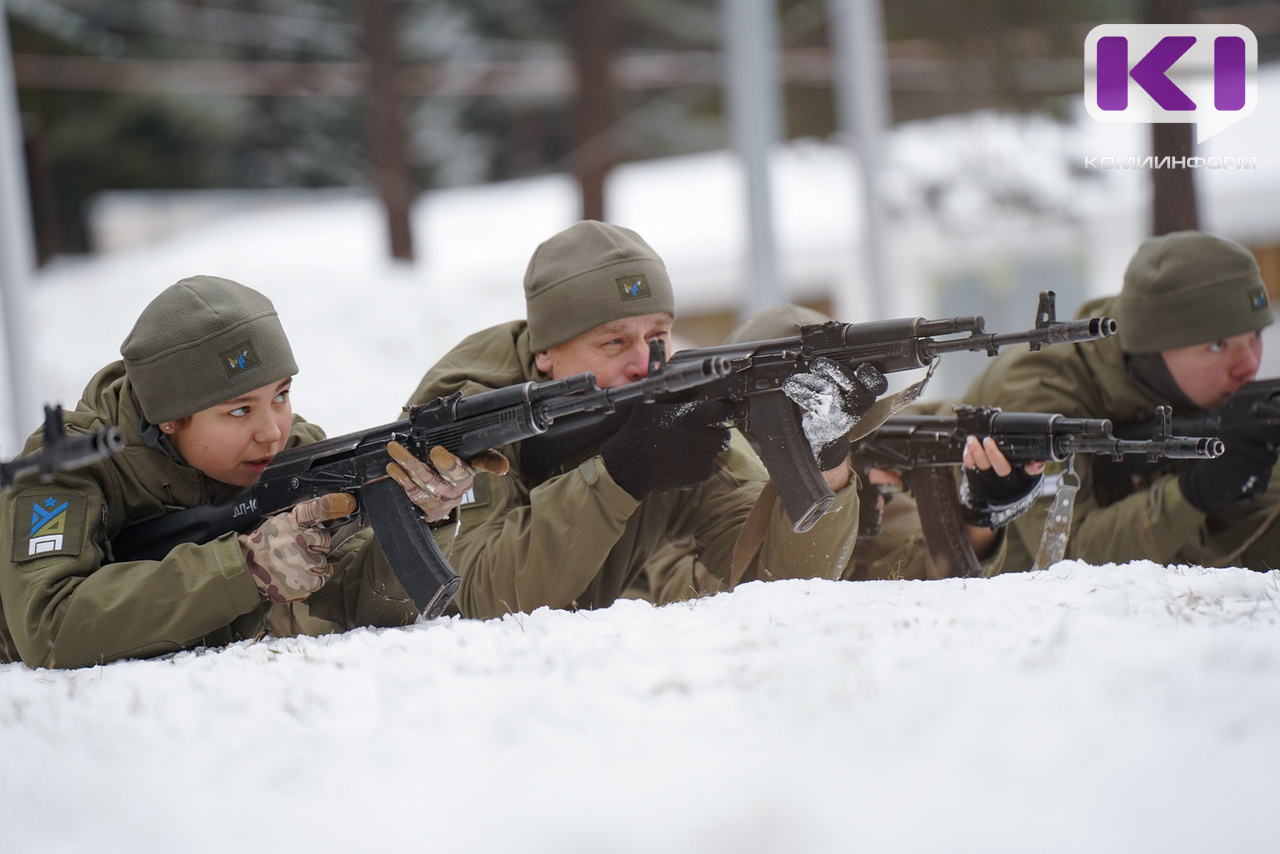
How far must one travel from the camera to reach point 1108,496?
4133 millimetres

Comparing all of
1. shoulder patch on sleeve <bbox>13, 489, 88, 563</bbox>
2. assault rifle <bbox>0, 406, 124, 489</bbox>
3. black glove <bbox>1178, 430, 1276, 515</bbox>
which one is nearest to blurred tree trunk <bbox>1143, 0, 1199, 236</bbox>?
black glove <bbox>1178, 430, 1276, 515</bbox>

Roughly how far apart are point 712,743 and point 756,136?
18.0ft

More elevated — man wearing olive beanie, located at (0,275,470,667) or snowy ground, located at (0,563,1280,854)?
man wearing olive beanie, located at (0,275,470,667)

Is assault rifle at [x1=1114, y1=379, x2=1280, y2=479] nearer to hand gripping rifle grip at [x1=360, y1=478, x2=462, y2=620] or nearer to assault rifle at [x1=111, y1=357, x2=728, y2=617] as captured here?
assault rifle at [x1=111, y1=357, x2=728, y2=617]

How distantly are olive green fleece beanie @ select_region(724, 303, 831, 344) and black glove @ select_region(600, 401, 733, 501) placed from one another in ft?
3.68

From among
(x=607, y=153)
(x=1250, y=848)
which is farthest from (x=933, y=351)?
(x=607, y=153)

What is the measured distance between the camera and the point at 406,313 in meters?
6.94

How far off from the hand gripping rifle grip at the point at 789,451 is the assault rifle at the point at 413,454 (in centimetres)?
30

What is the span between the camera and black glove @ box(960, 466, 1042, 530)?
144 inches

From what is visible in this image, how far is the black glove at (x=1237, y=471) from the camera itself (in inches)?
142

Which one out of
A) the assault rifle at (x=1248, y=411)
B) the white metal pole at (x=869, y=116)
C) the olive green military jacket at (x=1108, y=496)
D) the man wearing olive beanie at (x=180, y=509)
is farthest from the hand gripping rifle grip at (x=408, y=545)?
the white metal pole at (x=869, y=116)

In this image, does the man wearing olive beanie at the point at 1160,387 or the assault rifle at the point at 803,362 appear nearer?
the assault rifle at the point at 803,362

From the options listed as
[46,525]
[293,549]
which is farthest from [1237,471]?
[46,525]

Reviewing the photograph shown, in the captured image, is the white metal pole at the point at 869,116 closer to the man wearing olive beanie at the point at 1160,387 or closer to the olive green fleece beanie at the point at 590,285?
the man wearing olive beanie at the point at 1160,387
